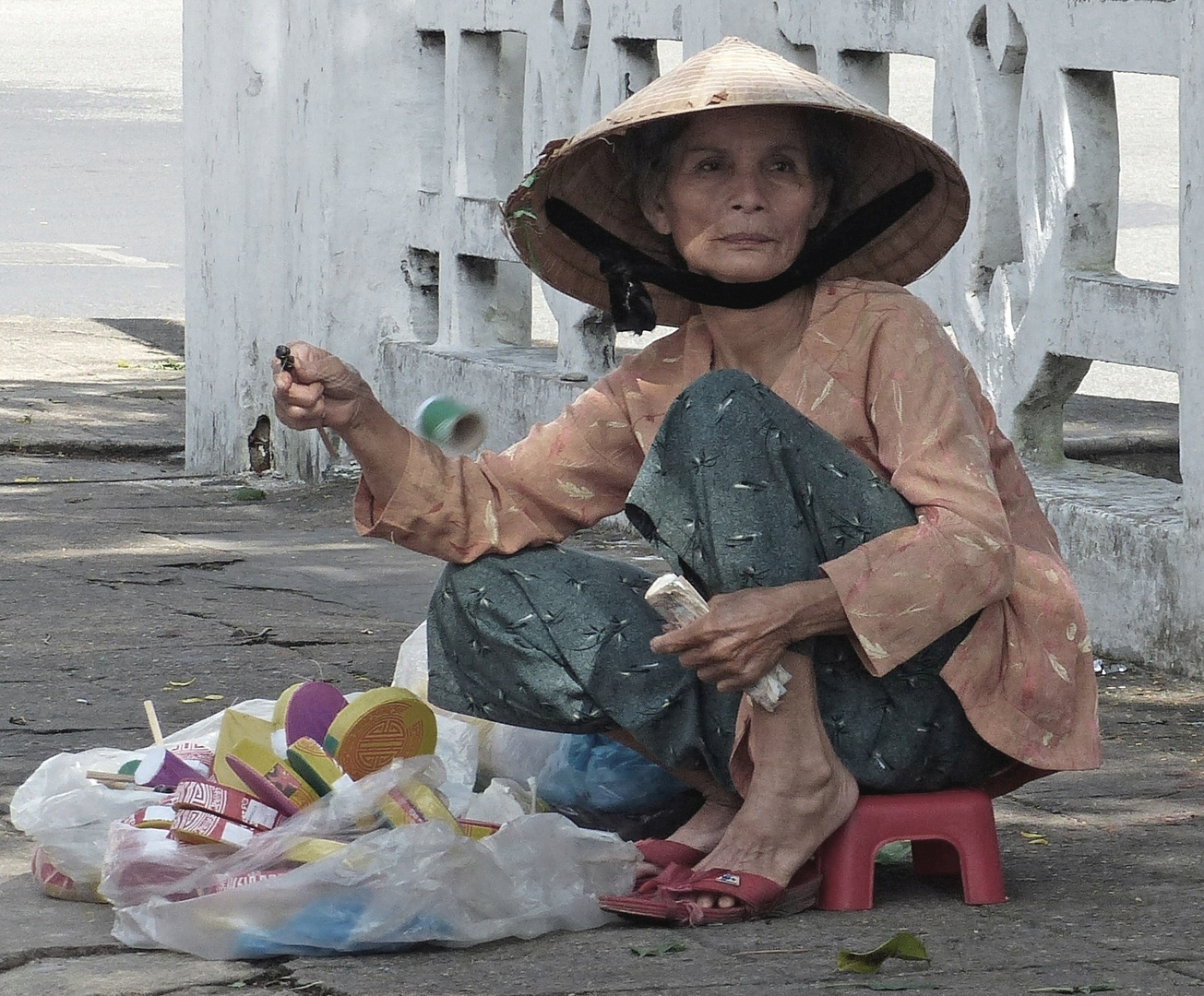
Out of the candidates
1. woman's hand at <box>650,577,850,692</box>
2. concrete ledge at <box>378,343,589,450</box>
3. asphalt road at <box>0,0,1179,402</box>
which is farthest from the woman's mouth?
asphalt road at <box>0,0,1179,402</box>

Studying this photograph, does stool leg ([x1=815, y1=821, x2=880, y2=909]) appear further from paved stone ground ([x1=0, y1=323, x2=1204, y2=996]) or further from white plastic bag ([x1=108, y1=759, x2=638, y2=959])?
white plastic bag ([x1=108, y1=759, x2=638, y2=959])

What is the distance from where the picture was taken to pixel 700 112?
270 centimetres

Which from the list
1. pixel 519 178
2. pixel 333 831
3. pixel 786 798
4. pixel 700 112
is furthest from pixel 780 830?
pixel 519 178

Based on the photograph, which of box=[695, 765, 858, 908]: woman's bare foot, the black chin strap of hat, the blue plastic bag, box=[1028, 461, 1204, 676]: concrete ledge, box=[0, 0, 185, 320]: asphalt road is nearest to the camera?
box=[695, 765, 858, 908]: woman's bare foot

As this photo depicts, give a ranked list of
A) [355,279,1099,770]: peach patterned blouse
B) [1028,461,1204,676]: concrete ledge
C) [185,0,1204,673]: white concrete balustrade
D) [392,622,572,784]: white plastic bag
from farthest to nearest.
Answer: [185,0,1204,673]: white concrete balustrade
[1028,461,1204,676]: concrete ledge
[392,622,572,784]: white plastic bag
[355,279,1099,770]: peach patterned blouse

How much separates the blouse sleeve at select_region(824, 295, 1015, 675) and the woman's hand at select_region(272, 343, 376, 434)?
0.65 meters

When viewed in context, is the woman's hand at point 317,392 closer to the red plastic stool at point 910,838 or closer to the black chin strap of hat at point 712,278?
the black chin strap of hat at point 712,278

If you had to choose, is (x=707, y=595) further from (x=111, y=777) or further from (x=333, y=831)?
(x=111, y=777)

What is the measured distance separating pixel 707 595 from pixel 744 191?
0.51 meters

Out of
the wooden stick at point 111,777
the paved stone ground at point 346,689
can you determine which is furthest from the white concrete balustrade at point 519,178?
the wooden stick at point 111,777

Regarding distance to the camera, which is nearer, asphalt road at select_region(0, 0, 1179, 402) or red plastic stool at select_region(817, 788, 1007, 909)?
red plastic stool at select_region(817, 788, 1007, 909)

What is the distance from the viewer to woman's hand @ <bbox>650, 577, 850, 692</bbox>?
2.47m

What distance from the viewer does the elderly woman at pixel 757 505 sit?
253cm

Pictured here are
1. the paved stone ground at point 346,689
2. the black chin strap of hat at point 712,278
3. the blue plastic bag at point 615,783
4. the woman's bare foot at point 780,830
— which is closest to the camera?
the paved stone ground at point 346,689
